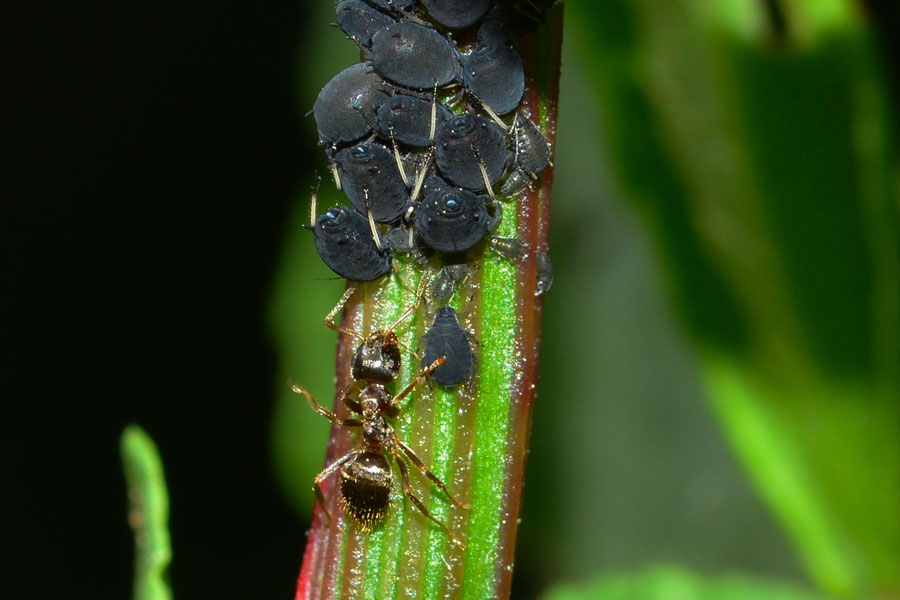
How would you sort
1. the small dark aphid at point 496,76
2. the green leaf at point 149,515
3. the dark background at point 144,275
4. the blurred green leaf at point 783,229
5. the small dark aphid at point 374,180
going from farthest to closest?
1. the dark background at point 144,275
2. the blurred green leaf at point 783,229
3. the small dark aphid at point 374,180
4. the small dark aphid at point 496,76
5. the green leaf at point 149,515

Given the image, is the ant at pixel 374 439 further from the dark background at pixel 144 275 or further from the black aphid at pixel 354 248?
the dark background at pixel 144 275

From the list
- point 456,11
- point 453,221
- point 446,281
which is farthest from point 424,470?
point 456,11

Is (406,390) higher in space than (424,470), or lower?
higher

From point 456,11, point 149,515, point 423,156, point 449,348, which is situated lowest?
point 149,515

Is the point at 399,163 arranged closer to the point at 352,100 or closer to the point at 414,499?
the point at 352,100

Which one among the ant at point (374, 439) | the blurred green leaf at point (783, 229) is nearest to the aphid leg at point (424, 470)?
the ant at point (374, 439)

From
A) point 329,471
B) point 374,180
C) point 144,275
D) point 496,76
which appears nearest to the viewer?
point 496,76

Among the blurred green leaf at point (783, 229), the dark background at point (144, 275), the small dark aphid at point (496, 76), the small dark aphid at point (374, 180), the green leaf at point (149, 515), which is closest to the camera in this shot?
the green leaf at point (149, 515)
